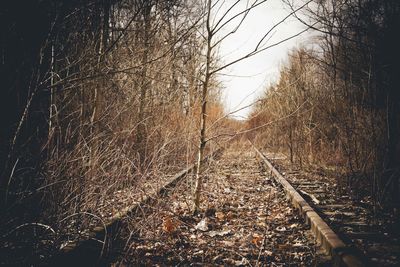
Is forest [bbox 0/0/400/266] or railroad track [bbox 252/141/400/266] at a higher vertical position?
forest [bbox 0/0/400/266]

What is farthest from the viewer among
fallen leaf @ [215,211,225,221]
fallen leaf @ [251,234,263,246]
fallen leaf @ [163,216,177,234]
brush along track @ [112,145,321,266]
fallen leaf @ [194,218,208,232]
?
fallen leaf @ [215,211,225,221]

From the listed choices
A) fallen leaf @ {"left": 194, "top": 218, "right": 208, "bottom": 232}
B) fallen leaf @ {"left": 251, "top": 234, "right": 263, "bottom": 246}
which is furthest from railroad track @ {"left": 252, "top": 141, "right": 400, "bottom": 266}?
fallen leaf @ {"left": 194, "top": 218, "right": 208, "bottom": 232}

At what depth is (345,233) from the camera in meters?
3.64

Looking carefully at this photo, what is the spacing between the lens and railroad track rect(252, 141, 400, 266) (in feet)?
9.22

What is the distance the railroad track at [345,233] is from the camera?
9.22ft

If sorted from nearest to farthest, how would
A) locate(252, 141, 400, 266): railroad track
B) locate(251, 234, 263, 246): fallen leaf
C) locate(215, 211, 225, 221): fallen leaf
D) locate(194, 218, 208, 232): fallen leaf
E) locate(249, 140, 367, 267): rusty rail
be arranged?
locate(249, 140, 367, 267): rusty rail, locate(252, 141, 400, 266): railroad track, locate(251, 234, 263, 246): fallen leaf, locate(194, 218, 208, 232): fallen leaf, locate(215, 211, 225, 221): fallen leaf

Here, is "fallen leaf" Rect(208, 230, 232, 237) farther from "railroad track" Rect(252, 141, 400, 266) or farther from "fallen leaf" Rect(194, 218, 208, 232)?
"railroad track" Rect(252, 141, 400, 266)

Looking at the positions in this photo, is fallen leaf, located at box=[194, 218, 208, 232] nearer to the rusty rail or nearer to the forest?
the forest

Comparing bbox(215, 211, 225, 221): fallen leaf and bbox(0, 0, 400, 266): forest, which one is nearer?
bbox(0, 0, 400, 266): forest

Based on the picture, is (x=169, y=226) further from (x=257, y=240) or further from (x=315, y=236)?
(x=315, y=236)

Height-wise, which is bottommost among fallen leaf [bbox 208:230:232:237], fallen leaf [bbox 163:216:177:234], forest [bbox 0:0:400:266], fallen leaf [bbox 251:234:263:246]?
fallen leaf [bbox 208:230:232:237]

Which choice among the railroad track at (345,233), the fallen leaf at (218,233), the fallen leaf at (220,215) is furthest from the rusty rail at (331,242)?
the fallen leaf at (220,215)

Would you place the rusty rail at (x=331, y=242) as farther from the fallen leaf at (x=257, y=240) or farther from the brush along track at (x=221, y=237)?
the fallen leaf at (x=257, y=240)

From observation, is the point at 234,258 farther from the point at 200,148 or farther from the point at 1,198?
the point at 1,198
